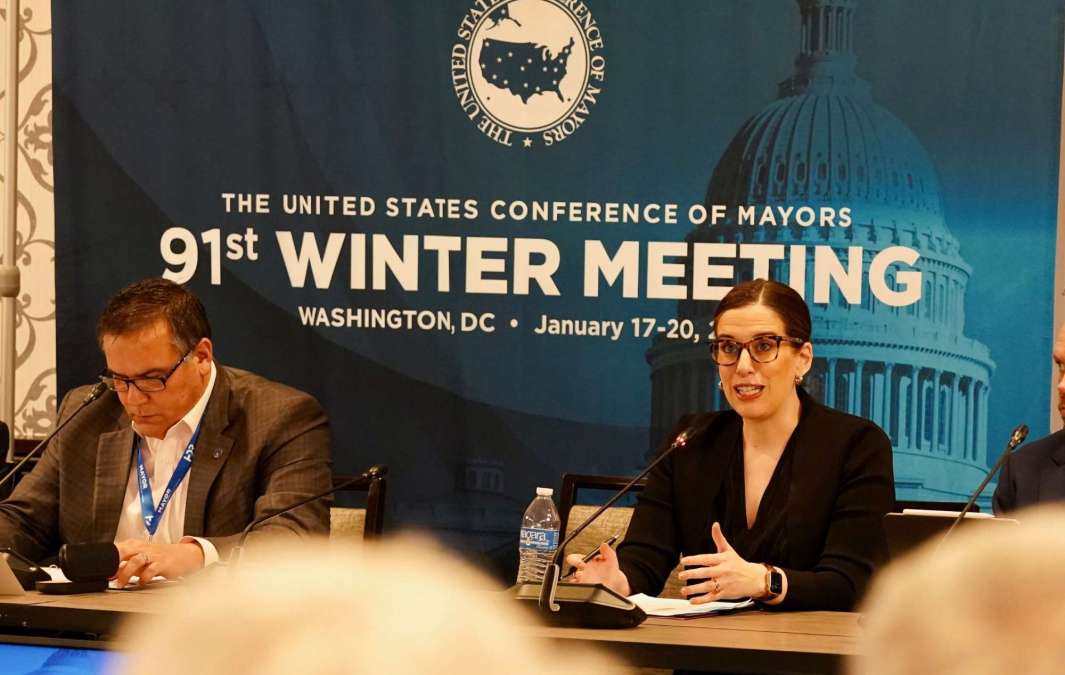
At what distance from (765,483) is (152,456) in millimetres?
1535

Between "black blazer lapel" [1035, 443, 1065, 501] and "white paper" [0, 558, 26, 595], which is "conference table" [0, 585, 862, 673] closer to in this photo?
"white paper" [0, 558, 26, 595]

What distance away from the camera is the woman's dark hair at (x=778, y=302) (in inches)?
131

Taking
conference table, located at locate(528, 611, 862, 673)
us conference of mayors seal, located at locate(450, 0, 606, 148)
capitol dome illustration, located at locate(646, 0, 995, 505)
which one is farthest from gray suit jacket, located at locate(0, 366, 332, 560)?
capitol dome illustration, located at locate(646, 0, 995, 505)

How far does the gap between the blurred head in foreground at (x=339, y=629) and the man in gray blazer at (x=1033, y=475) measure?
9.80 feet

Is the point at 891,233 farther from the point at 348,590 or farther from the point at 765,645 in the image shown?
the point at 348,590

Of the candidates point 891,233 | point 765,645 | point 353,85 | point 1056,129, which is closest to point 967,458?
point 891,233

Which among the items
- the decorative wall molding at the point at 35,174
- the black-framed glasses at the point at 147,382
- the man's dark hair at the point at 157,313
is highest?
the decorative wall molding at the point at 35,174

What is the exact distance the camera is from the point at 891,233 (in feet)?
13.2

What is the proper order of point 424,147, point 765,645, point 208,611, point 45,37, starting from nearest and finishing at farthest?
point 208,611, point 765,645, point 424,147, point 45,37

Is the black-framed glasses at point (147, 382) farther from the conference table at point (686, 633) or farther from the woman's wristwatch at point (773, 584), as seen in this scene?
the woman's wristwatch at point (773, 584)

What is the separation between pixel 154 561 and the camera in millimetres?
2906

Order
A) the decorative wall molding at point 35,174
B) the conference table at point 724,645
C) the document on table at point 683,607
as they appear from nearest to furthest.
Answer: the conference table at point 724,645
the document on table at point 683,607
the decorative wall molding at point 35,174

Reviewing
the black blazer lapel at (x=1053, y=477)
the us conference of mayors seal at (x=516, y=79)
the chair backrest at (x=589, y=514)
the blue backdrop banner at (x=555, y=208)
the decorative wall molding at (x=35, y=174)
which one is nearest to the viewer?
the black blazer lapel at (x=1053, y=477)

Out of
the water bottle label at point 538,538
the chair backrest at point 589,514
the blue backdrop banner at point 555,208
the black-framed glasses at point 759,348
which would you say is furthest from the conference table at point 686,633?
the blue backdrop banner at point 555,208
